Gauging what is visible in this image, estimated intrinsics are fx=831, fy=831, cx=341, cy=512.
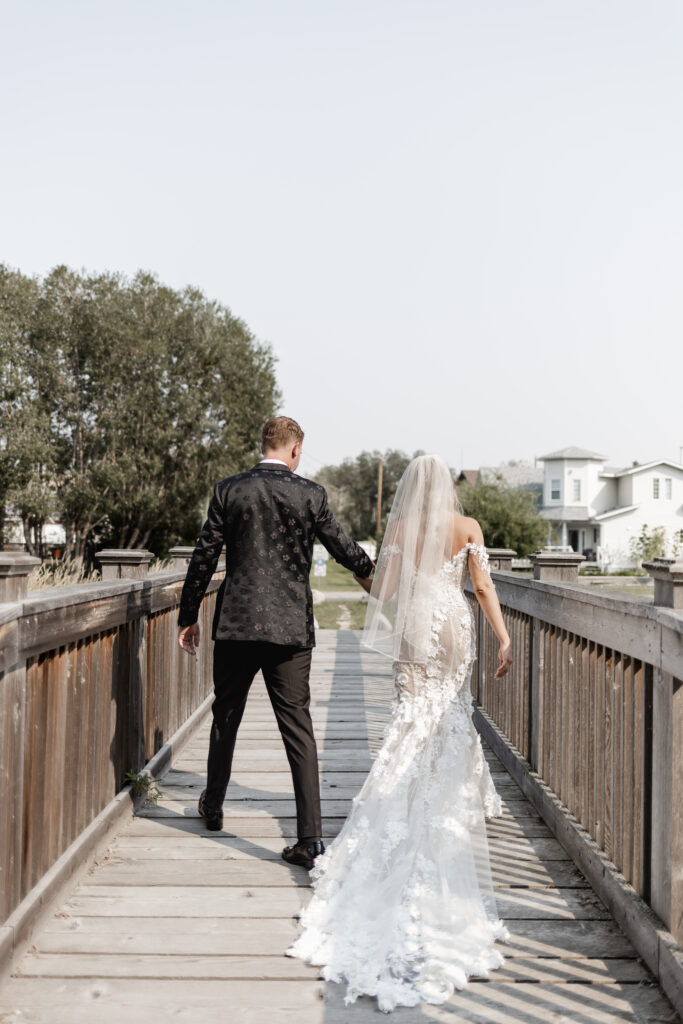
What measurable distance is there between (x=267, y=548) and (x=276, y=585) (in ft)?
0.49

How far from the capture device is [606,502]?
50.1 metres

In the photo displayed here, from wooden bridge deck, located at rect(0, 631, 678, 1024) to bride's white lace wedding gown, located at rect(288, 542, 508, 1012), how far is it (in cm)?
8

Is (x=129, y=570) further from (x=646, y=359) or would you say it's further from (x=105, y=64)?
(x=646, y=359)

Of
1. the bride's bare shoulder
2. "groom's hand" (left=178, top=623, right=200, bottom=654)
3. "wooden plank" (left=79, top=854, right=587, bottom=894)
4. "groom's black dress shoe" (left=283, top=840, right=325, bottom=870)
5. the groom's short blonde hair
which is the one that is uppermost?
the groom's short blonde hair

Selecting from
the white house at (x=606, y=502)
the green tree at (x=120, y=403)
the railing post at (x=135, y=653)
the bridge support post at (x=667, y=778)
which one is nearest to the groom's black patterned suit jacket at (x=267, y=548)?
the railing post at (x=135, y=653)

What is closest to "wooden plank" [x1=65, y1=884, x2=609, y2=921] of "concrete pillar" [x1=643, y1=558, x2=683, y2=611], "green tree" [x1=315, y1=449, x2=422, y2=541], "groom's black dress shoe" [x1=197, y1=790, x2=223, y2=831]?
"groom's black dress shoe" [x1=197, y1=790, x2=223, y2=831]

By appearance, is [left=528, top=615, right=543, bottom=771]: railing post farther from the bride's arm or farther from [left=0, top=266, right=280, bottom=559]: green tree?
[left=0, top=266, right=280, bottom=559]: green tree

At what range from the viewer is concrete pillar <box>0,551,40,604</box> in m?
2.22

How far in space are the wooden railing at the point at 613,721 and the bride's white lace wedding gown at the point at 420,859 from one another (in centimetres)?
40

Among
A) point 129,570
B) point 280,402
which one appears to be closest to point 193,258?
point 280,402

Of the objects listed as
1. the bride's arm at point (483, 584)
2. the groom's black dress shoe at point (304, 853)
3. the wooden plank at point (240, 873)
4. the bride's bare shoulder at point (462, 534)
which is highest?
the bride's bare shoulder at point (462, 534)

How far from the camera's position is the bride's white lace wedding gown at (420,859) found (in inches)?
94.2

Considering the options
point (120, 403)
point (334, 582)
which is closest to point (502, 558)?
point (120, 403)

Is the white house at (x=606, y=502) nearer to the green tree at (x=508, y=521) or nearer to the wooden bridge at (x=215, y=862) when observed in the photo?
the green tree at (x=508, y=521)
